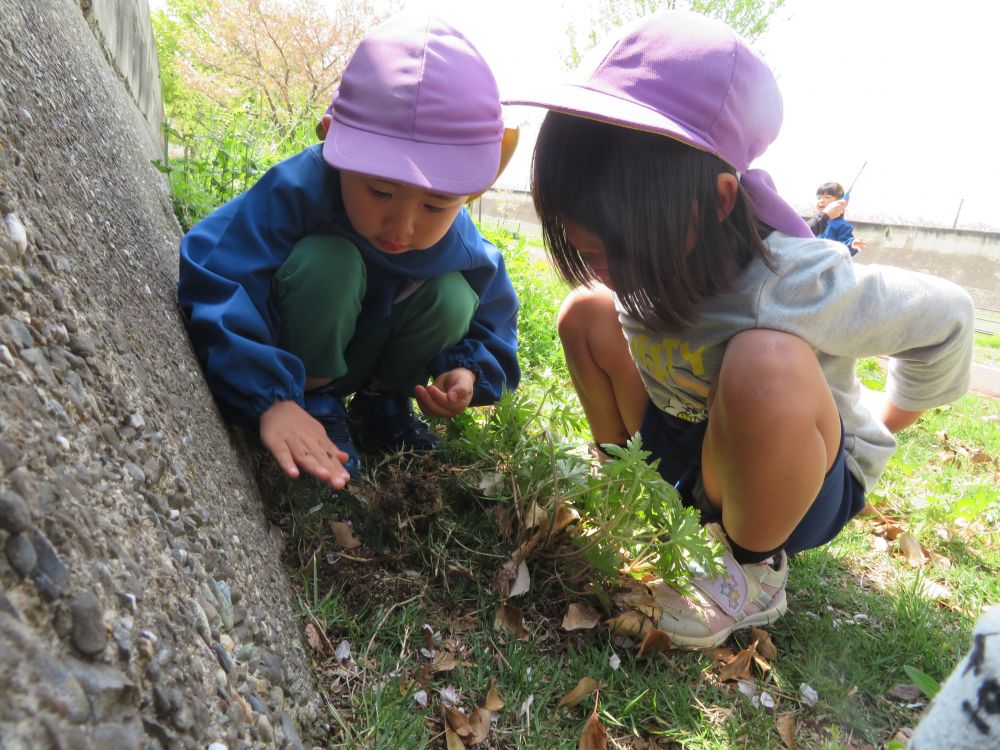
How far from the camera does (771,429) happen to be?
1415 millimetres

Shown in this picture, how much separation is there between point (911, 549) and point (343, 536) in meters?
1.73

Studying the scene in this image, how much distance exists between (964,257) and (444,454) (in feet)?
50.5

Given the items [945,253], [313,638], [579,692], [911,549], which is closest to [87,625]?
[313,638]

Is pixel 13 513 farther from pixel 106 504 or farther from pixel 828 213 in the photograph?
pixel 828 213

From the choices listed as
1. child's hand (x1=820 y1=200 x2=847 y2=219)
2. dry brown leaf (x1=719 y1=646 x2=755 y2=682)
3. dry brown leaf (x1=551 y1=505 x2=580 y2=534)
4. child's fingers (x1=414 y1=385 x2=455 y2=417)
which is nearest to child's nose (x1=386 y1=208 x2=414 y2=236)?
child's fingers (x1=414 y1=385 x2=455 y2=417)

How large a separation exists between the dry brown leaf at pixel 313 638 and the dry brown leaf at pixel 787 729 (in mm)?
853

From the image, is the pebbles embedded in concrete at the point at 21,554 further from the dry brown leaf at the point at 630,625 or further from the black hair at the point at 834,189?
the black hair at the point at 834,189

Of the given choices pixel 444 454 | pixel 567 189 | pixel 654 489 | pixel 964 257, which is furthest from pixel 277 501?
pixel 964 257

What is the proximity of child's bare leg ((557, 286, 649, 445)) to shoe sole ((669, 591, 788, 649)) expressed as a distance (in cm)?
66

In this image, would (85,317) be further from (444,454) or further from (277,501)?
(444,454)

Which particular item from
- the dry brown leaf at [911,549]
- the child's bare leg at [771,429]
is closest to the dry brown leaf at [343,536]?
the child's bare leg at [771,429]

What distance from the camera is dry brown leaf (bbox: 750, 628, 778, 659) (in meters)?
1.52

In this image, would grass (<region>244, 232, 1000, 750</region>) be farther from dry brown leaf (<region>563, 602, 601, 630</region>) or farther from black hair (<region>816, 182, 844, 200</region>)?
black hair (<region>816, 182, 844, 200</region>)

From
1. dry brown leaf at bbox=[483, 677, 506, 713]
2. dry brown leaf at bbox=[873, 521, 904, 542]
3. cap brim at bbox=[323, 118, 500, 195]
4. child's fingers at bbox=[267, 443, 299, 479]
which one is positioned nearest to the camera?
dry brown leaf at bbox=[483, 677, 506, 713]
